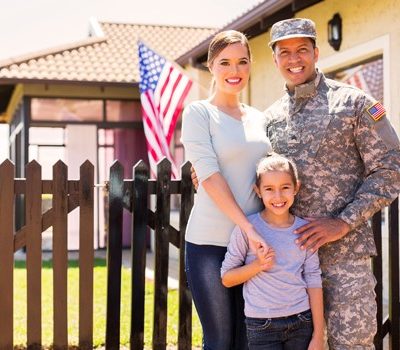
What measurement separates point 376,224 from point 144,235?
4.81 ft

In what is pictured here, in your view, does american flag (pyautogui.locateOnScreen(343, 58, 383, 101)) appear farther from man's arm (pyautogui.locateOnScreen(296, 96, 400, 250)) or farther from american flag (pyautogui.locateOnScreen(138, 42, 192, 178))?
man's arm (pyautogui.locateOnScreen(296, 96, 400, 250))

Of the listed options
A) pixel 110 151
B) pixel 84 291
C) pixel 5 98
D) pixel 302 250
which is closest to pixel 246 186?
pixel 302 250

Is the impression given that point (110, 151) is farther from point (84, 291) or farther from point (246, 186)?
point (246, 186)

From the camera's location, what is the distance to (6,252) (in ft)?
13.4

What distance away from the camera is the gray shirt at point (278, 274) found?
2.71 metres

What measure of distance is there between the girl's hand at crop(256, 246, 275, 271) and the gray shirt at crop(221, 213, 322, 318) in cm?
5

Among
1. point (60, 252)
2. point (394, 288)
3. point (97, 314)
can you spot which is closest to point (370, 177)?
point (394, 288)

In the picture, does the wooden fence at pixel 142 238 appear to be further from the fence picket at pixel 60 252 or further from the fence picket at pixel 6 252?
the fence picket at pixel 6 252

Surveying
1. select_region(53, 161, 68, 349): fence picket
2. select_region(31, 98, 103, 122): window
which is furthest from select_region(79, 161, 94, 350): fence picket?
select_region(31, 98, 103, 122): window

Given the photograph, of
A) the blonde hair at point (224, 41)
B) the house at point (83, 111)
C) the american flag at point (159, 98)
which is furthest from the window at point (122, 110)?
the blonde hair at point (224, 41)

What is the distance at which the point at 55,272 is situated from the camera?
13.9 ft

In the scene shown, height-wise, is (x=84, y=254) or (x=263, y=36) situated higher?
(x=263, y=36)

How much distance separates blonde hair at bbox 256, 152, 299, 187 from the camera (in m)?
2.71

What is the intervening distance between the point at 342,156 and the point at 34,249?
7.20ft
